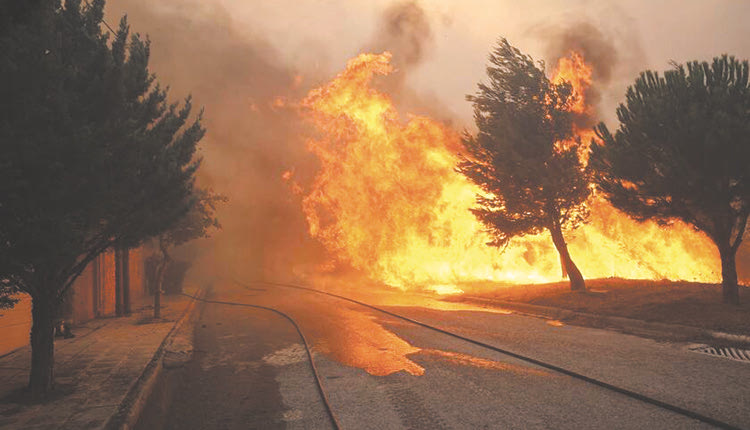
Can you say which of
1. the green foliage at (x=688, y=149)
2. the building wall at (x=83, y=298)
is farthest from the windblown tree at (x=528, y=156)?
the building wall at (x=83, y=298)

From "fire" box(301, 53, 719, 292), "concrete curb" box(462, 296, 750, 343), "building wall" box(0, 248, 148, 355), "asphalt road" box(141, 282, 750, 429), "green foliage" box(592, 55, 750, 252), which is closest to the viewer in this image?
"asphalt road" box(141, 282, 750, 429)

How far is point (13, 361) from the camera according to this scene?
9438mm

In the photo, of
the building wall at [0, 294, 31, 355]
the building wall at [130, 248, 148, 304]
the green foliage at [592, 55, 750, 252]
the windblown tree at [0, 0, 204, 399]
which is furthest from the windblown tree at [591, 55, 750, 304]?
the building wall at [130, 248, 148, 304]

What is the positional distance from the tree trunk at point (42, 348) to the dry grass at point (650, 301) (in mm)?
12218

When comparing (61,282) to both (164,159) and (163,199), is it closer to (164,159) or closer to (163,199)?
(163,199)

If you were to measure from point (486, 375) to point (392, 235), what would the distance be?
19221 mm

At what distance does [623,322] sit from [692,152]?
15.1ft

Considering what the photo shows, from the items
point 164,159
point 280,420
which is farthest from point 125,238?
point 280,420

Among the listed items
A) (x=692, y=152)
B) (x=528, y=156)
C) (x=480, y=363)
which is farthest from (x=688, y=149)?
(x=480, y=363)

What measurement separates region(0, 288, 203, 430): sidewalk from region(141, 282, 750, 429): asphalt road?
2.49 ft

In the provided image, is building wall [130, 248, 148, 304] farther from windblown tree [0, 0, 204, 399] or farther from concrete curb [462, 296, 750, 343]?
concrete curb [462, 296, 750, 343]

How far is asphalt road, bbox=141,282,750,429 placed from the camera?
5.42 meters

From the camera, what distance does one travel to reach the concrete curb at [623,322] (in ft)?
30.9

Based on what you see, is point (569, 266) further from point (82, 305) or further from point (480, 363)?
point (82, 305)
